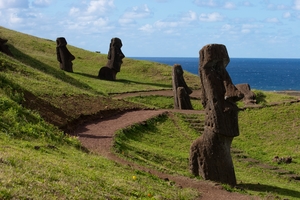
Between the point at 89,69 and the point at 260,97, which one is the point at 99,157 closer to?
the point at 260,97

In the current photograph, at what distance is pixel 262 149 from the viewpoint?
80.8 feet

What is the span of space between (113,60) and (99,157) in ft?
94.4

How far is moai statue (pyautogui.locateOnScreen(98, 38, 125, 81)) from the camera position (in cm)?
4344

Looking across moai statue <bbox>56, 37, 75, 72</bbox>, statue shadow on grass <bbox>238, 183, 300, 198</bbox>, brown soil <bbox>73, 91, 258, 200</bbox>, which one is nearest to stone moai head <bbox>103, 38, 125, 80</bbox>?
moai statue <bbox>56, 37, 75, 72</bbox>

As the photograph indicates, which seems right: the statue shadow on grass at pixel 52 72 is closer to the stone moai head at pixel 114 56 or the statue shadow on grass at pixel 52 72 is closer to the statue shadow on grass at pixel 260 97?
the stone moai head at pixel 114 56

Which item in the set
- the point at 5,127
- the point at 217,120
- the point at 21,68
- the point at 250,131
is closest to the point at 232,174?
the point at 217,120

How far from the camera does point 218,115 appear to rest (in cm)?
1669

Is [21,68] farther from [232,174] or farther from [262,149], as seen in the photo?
[232,174]

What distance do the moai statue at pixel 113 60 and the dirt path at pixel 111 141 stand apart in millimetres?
15091

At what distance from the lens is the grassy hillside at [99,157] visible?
9727 millimetres

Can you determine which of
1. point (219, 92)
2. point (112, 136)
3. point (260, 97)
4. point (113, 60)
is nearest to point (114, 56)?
point (113, 60)

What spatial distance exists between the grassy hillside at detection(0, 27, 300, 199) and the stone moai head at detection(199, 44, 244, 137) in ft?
7.28

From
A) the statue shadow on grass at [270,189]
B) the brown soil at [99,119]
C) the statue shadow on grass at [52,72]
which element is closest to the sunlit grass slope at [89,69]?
the statue shadow on grass at [52,72]

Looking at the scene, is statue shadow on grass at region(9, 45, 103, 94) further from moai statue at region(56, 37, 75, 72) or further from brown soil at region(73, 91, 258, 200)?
brown soil at region(73, 91, 258, 200)
